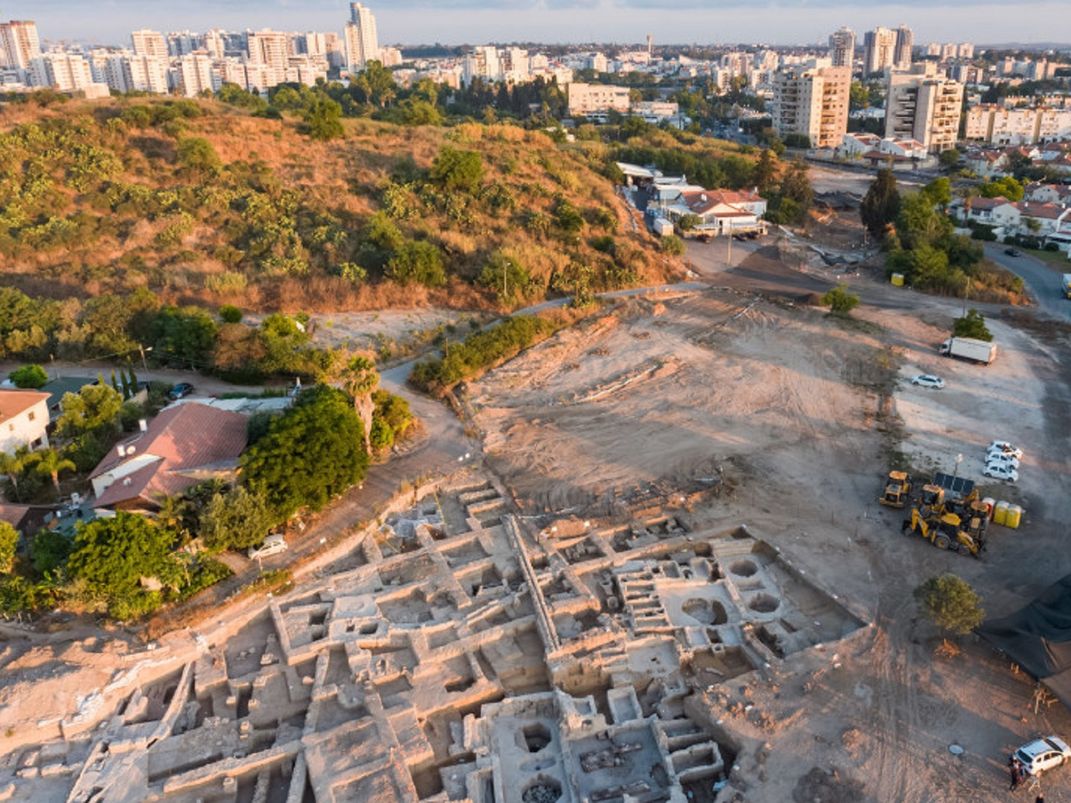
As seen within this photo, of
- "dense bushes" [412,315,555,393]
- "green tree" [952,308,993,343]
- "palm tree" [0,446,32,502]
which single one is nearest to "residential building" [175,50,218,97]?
"dense bushes" [412,315,555,393]

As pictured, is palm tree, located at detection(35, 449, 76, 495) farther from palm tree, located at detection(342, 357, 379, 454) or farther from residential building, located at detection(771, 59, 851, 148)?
residential building, located at detection(771, 59, 851, 148)

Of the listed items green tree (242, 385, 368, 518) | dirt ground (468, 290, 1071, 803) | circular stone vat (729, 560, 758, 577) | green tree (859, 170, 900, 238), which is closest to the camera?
dirt ground (468, 290, 1071, 803)

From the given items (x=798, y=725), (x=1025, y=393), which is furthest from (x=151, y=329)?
(x=1025, y=393)

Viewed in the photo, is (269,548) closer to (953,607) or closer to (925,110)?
(953,607)

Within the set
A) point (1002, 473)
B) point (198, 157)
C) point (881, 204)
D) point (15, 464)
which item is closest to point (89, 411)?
point (15, 464)

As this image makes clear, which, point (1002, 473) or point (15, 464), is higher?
point (15, 464)

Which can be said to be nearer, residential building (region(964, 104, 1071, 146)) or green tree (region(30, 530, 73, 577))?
green tree (region(30, 530, 73, 577))

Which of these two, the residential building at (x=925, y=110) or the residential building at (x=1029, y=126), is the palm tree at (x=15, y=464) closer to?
the residential building at (x=925, y=110)
